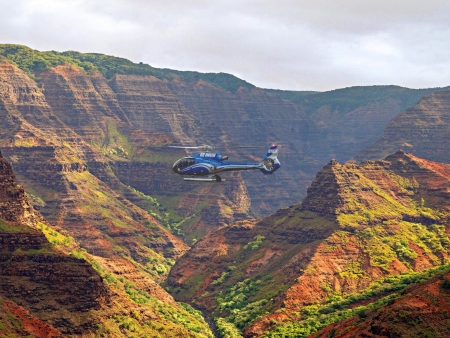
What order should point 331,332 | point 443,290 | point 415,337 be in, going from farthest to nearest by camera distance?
point 331,332
point 443,290
point 415,337

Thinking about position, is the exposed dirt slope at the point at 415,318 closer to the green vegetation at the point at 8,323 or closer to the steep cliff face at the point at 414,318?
the steep cliff face at the point at 414,318

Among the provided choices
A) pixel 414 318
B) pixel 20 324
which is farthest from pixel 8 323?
pixel 414 318

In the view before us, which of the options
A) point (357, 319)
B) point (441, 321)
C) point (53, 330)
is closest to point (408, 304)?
point (441, 321)

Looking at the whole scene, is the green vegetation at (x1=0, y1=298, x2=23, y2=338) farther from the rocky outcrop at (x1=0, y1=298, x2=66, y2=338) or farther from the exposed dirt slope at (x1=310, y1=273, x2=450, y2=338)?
the exposed dirt slope at (x1=310, y1=273, x2=450, y2=338)

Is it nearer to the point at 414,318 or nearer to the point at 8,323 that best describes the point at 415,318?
the point at 414,318

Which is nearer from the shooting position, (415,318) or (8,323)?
(415,318)

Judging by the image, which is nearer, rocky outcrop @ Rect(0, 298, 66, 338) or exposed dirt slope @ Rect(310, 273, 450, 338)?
exposed dirt slope @ Rect(310, 273, 450, 338)

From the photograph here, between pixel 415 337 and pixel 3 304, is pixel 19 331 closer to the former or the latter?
pixel 3 304

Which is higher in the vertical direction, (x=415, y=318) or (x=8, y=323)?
(x=8, y=323)

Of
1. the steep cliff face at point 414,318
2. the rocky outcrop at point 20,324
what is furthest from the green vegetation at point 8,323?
the steep cliff face at point 414,318

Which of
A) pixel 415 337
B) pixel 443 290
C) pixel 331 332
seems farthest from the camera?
pixel 331 332

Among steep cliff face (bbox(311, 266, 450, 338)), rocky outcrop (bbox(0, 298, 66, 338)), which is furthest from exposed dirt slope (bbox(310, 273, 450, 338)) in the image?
rocky outcrop (bbox(0, 298, 66, 338))
